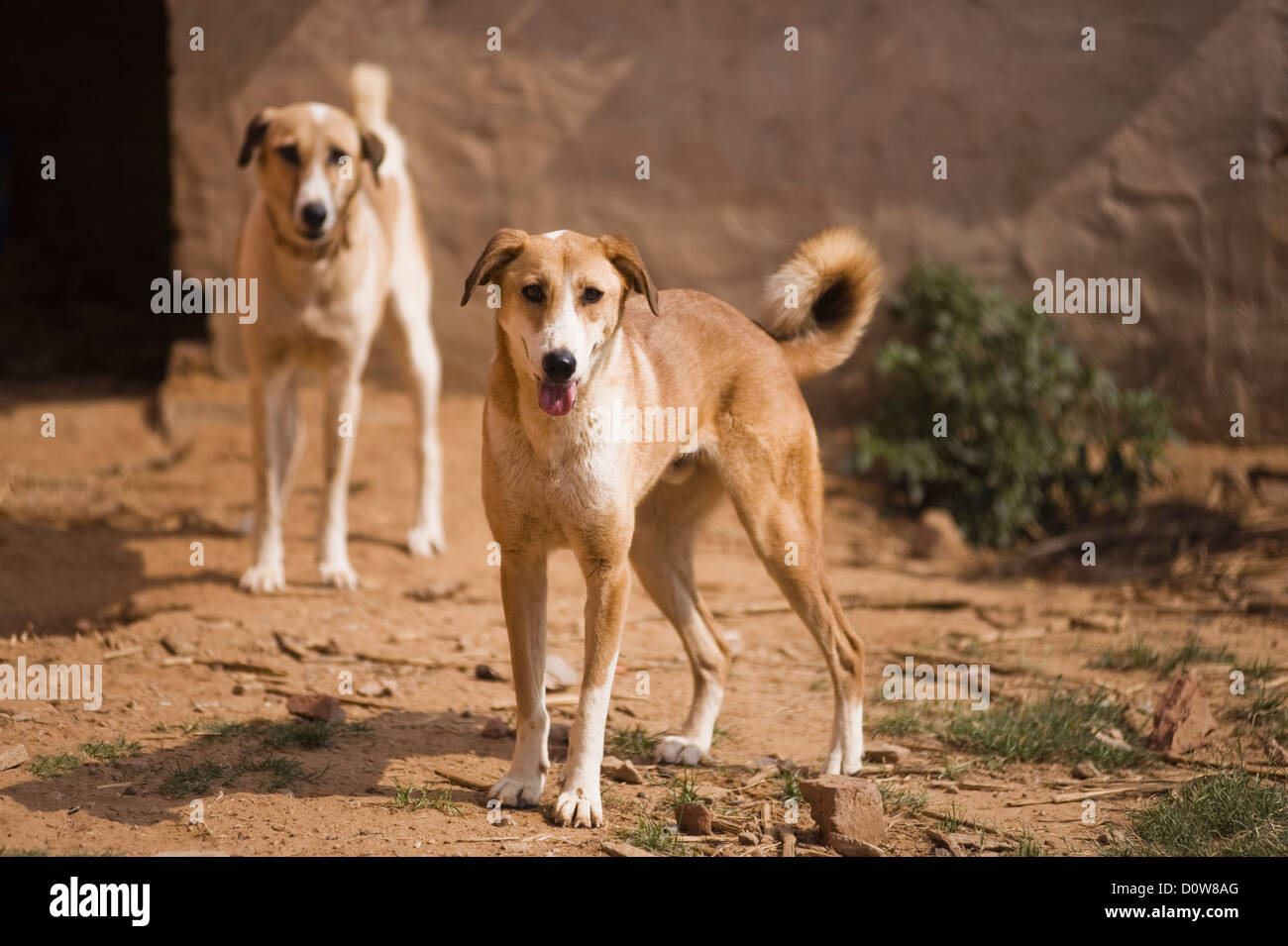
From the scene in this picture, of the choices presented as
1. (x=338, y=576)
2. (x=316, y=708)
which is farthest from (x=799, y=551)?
(x=338, y=576)

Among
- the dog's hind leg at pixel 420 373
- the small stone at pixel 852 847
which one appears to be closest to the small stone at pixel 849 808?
the small stone at pixel 852 847

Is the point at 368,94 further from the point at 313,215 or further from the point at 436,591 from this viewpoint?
the point at 436,591

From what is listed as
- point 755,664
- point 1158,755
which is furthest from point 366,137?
point 1158,755

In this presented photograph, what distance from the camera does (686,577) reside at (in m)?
4.63

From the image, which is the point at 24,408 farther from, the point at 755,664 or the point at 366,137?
the point at 755,664

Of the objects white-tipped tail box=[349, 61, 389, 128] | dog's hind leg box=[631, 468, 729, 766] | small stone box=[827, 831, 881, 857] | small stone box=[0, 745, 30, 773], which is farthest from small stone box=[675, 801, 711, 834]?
white-tipped tail box=[349, 61, 389, 128]

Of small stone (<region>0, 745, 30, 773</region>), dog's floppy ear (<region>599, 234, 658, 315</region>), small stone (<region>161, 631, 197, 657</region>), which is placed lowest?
small stone (<region>0, 745, 30, 773</region>)

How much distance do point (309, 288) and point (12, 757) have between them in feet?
9.24

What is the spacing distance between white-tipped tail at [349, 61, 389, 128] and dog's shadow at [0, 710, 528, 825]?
3.89 metres

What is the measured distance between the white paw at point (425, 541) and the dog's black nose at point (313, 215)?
5.93 feet

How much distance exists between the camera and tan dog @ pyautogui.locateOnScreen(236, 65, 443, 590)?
6.00 metres

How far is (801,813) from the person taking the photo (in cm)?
392

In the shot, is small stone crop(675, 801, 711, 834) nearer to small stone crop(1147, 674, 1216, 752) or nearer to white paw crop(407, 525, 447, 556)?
small stone crop(1147, 674, 1216, 752)

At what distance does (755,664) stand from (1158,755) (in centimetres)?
172
